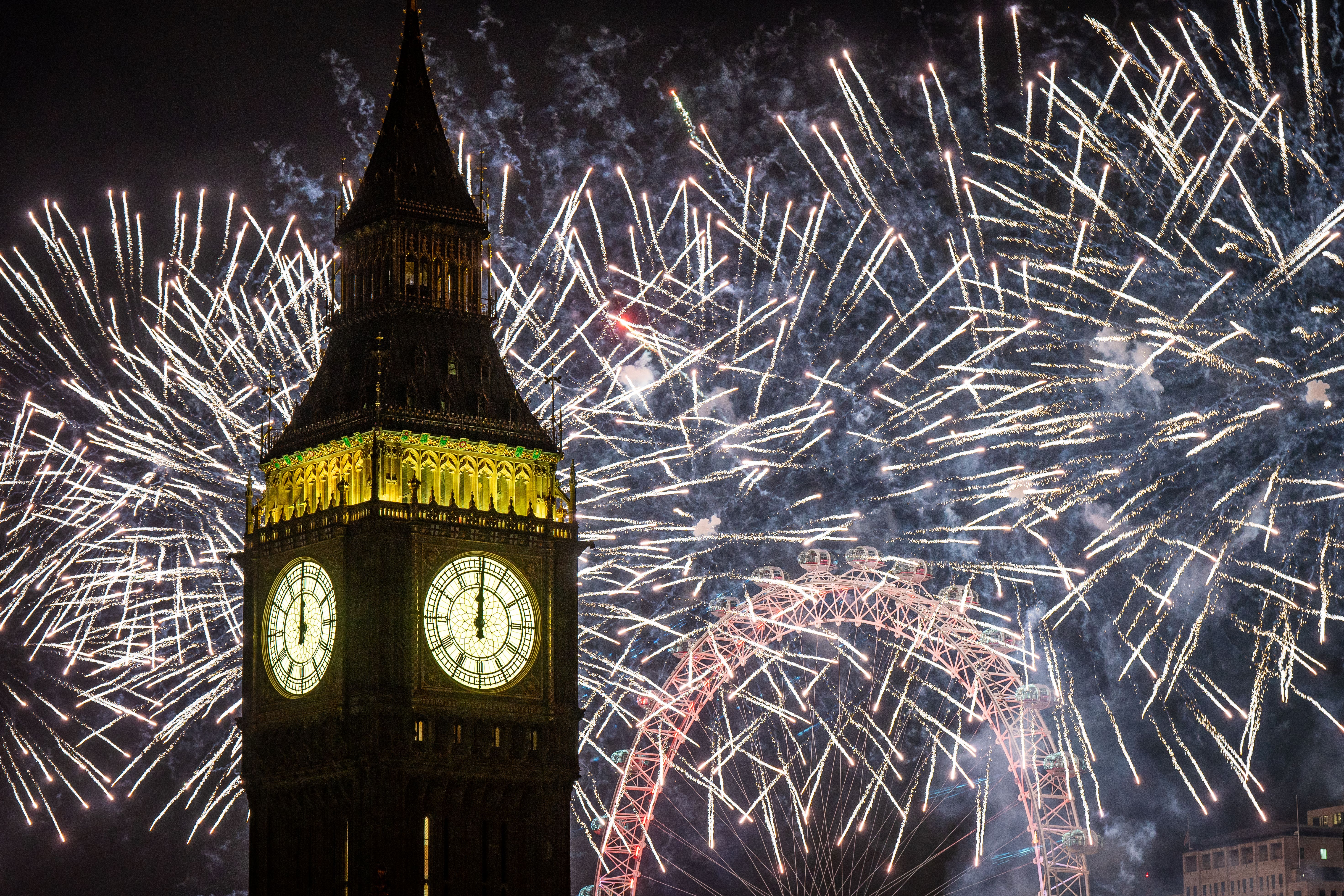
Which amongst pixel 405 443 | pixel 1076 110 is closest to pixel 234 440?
pixel 405 443

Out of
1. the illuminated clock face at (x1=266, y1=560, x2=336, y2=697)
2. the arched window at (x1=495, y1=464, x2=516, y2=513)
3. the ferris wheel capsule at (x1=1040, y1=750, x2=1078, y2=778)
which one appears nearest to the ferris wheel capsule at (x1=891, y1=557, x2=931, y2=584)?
the ferris wheel capsule at (x1=1040, y1=750, x2=1078, y2=778)

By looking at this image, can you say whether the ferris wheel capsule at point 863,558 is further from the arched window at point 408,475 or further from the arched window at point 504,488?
the arched window at point 408,475

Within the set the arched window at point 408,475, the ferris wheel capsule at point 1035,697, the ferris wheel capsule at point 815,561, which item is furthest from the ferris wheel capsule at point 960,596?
the arched window at point 408,475

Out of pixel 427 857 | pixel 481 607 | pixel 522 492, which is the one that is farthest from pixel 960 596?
pixel 427 857

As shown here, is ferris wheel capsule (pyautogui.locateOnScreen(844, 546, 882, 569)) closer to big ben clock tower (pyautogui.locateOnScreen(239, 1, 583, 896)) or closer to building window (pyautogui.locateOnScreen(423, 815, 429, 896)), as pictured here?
big ben clock tower (pyautogui.locateOnScreen(239, 1, 583, 896))

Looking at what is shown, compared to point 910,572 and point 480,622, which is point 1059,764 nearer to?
point 910,572

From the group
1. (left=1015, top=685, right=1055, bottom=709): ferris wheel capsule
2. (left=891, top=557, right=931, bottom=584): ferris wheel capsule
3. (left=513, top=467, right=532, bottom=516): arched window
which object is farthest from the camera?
(left=1015, top=685, right=1055, bottom=709): ferris wheel capsule
